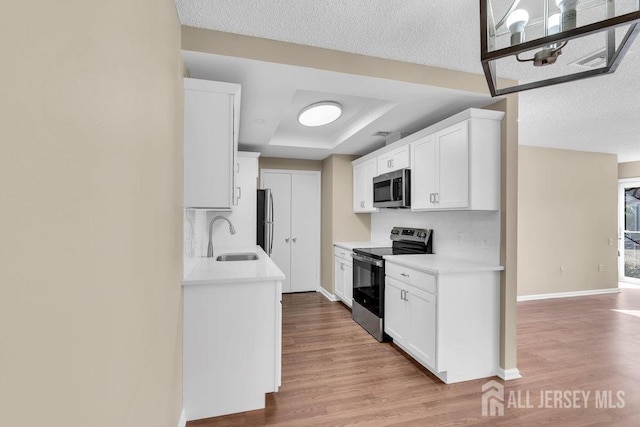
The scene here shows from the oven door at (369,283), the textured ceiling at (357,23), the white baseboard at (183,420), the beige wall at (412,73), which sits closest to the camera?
the textured ceiling at (357,23)

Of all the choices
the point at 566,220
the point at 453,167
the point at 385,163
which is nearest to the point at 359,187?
the point at 385,163

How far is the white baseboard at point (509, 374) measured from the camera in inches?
102

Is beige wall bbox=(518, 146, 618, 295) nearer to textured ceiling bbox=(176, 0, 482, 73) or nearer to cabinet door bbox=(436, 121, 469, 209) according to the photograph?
cabinet door bbox=(436, 121, 469, 209)

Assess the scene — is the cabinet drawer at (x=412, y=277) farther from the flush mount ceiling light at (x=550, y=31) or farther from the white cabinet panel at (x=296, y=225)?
the white cabinet panel at (x=296, y=225)

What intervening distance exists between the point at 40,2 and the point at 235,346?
6.62ft

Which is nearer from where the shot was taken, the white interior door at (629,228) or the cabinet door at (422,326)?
the cabinet door at (422,326)

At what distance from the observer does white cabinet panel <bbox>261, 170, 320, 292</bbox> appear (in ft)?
17.7

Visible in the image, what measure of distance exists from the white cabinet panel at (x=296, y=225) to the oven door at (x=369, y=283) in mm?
1610

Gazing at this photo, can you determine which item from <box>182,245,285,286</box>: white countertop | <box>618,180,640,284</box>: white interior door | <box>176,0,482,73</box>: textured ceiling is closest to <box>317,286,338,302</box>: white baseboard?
<box>182,245,285,286</box>: white countertop

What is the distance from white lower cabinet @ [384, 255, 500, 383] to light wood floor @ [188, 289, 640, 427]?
136 millimetres

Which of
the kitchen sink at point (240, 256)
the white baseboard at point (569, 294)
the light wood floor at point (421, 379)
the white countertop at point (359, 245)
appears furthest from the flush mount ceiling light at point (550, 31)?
the white baseboard at point (569, 294)

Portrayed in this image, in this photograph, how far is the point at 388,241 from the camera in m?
4.63

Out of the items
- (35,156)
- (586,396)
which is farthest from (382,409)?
(35,156)

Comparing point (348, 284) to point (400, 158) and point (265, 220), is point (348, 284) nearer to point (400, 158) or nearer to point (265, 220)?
point (265, 220)
